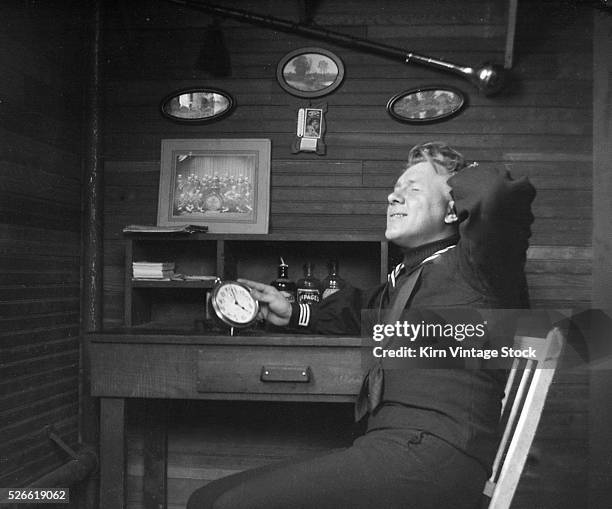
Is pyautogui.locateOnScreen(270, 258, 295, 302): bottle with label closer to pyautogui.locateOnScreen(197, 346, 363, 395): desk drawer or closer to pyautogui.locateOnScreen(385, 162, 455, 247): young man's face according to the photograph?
pyautogui.locateOnScreen(197, 346, 363, 395): desk drawer

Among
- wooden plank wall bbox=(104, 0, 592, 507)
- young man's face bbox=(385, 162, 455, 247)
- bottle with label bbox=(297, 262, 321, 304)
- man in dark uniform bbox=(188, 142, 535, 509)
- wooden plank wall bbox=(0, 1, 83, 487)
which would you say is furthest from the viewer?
wooden plank wall bbox=(104, 0, 592, 507)

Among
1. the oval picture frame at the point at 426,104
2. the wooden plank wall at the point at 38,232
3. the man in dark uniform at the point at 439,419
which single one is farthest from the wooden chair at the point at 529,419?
A: the wooden plank wall at the point at 38,232

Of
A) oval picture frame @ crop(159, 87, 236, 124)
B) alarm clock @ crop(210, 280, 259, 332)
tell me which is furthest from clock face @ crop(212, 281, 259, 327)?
oval picture frame @ crop(159, 87, 236, 124)

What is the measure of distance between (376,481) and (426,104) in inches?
74.1

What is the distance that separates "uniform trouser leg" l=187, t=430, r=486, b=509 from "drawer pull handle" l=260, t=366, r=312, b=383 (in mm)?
451

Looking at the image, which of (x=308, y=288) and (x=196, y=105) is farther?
(x=196, y=105)

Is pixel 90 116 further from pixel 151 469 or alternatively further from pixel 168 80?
pixel 151 469

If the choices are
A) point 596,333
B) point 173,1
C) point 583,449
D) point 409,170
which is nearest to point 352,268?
point 409,170

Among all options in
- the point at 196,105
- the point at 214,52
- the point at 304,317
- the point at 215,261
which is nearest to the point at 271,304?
the point at 304,317

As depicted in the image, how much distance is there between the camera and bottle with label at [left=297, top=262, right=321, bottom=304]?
2.61m

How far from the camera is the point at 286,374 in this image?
2062 millimetres

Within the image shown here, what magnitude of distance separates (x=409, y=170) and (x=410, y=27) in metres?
1.21

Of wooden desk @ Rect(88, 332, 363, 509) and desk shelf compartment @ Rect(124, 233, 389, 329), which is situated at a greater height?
desk shelf compartment @ Rect(124, 233, 389, 329)

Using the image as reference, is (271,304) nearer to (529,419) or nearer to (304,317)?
(304,317)
